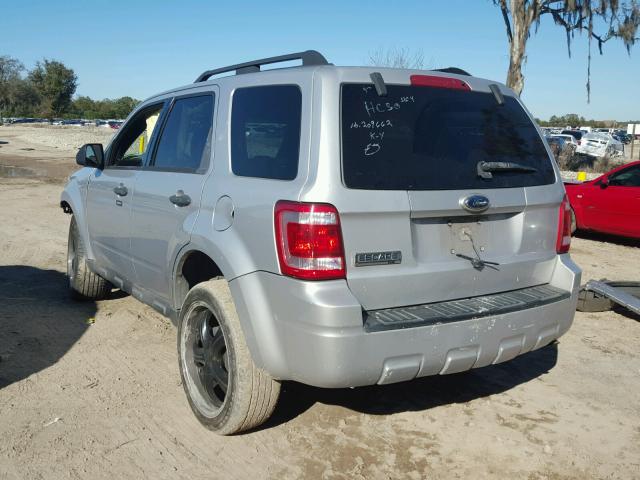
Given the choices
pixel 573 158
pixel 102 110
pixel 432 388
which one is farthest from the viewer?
pixel 102 110

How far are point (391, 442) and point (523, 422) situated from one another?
875mm

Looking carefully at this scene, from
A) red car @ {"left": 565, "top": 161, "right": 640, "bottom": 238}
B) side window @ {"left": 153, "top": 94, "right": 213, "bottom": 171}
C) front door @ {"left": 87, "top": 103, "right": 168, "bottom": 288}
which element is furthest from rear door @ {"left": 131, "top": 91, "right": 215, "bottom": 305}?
red car @ {"left": 565, "top": 161, "right": 640, "bottom": 238}

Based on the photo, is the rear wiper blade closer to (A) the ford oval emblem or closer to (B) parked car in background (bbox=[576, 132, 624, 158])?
(A) the ford oval emblem

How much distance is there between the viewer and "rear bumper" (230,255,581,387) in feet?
9.64

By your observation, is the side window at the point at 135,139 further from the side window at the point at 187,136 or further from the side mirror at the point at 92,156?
the side window at the point at 187,136

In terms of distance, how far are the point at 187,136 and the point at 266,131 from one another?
95 cm

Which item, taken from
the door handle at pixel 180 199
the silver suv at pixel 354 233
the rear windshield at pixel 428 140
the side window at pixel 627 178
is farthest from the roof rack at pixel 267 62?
the side window at pixel 627 178

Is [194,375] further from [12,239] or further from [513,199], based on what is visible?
[12,239]

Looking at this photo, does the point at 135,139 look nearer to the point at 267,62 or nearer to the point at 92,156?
the point at 92,156

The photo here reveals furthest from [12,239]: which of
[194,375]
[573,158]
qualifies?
[573,158]

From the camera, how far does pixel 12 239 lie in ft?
30.6

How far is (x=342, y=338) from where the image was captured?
2.93m

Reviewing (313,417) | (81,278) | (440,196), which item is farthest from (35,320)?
(440,196)

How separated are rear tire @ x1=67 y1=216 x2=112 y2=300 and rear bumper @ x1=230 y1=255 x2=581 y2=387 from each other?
3.13 metres
